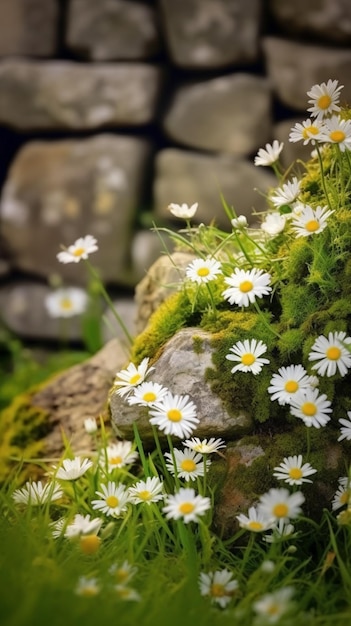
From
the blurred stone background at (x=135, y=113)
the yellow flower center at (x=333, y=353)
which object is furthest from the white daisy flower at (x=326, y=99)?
the blurred stone background at (x=135, y=113)

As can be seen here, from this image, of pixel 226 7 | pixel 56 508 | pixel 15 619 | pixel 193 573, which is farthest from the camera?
pixel 226 7

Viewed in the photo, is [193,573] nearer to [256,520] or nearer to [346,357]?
[256,520]

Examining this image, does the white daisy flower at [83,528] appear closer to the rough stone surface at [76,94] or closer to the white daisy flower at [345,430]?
the white daisy flower at [345,430]

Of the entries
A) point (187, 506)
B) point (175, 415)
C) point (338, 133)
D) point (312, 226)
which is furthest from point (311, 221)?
point (187, 506)

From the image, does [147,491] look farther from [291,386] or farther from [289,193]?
[289,193]

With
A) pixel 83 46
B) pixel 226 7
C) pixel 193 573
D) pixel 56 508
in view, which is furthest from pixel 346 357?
pixel 83 46
